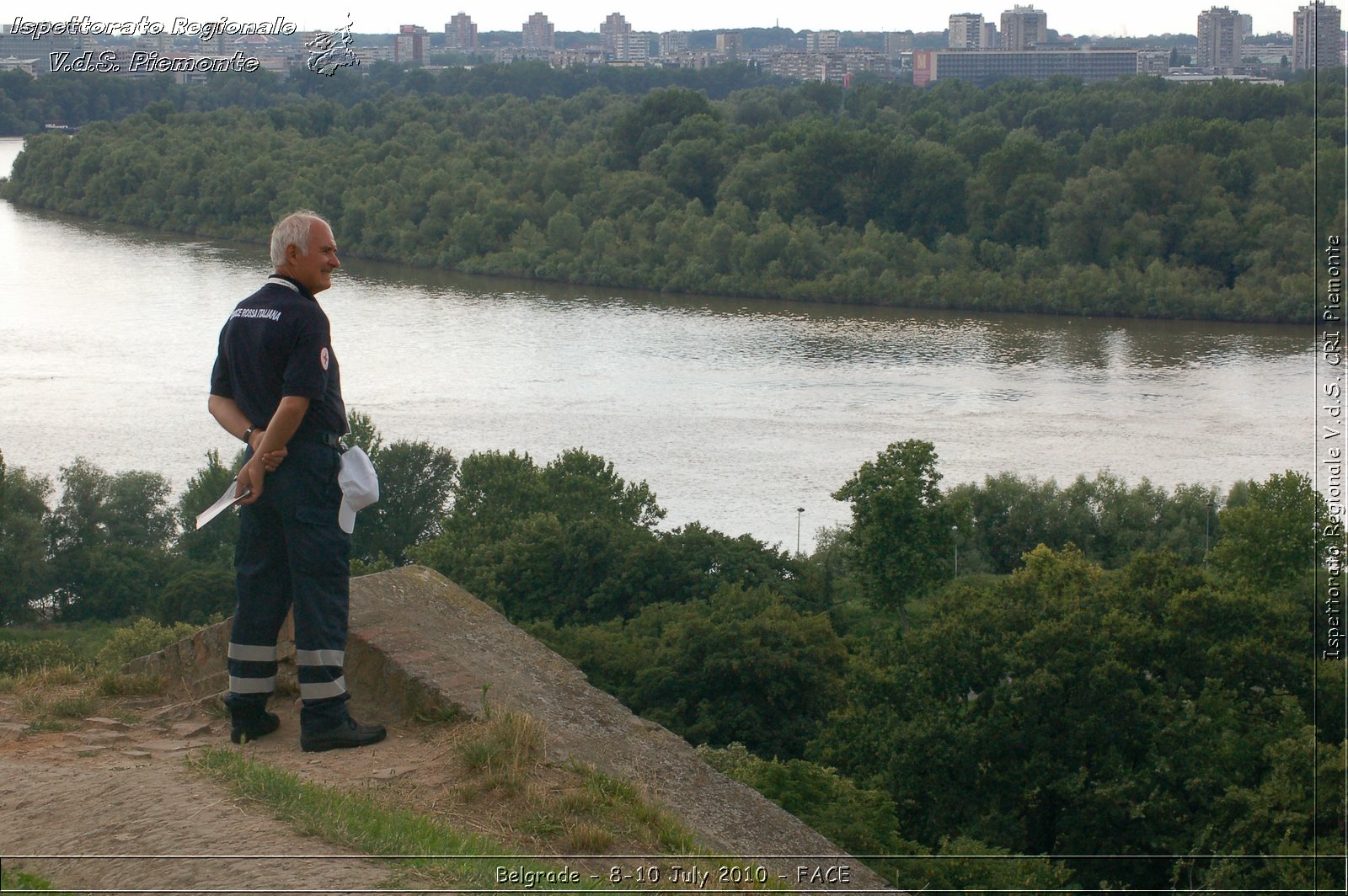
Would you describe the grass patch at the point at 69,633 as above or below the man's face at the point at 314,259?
below

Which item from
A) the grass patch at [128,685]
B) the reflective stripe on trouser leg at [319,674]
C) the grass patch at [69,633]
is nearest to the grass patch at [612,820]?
the reflective stripe on trouser leg at [319,674]

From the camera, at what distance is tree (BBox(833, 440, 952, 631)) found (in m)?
19.2

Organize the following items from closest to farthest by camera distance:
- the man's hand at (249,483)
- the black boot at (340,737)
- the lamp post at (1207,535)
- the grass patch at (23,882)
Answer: the grass patch at (23,882) < the man's hand at (249,483) < the black boot at (340,737) < the lamp post at (1207,535)

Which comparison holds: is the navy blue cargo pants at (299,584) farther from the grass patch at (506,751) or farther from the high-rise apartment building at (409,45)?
the high-rise apartment building at (409,45)

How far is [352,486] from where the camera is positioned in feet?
12.9

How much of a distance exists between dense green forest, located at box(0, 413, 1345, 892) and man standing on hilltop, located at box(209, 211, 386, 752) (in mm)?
3404

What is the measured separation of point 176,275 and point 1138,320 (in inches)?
951

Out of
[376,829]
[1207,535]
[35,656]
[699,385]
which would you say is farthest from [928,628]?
[699,385]

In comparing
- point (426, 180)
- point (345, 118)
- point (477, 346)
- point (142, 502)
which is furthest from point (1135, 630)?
point (345, 118)

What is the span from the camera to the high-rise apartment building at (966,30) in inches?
4269

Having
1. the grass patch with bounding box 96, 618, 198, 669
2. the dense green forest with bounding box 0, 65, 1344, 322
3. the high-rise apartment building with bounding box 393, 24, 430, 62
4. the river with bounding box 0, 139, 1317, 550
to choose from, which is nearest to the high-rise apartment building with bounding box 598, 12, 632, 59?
the high-rise apartment building with bounding box 393, 24, 430, 62

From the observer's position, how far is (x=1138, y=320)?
128ft

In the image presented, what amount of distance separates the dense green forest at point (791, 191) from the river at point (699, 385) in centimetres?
224

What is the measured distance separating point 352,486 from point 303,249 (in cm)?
60
